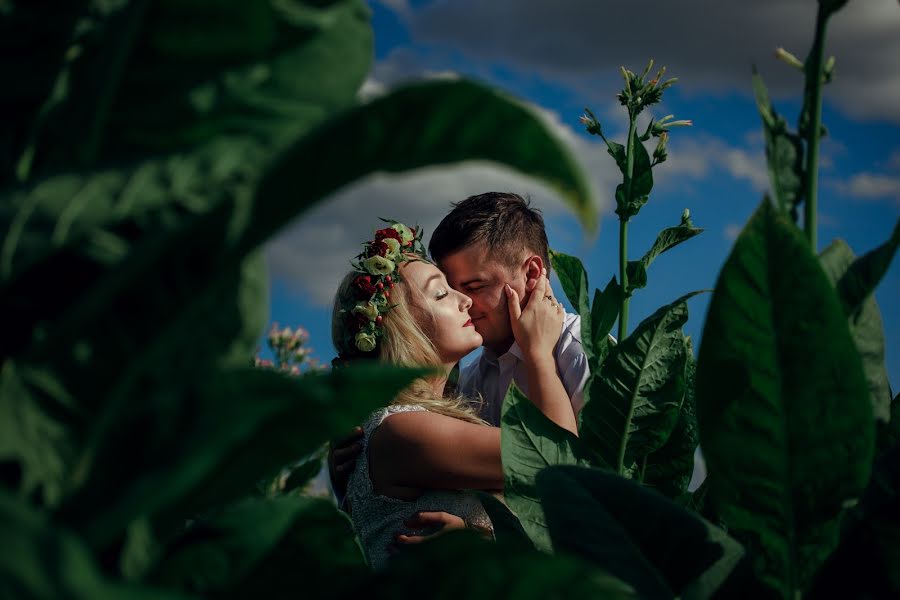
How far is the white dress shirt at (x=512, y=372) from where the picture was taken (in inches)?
159

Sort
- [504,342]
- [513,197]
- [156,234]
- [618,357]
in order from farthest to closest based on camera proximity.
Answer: [513,197] < [504,342] < [618,357] < [156,234]

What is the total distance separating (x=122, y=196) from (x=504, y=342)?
4.02 metres

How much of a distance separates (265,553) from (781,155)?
0.52 m

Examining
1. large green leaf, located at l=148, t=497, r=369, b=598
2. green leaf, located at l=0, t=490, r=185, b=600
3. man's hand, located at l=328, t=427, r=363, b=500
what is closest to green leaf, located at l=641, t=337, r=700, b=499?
large green leaf, located at l=148, t=497, r=369, b=598

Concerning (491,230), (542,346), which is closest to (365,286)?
(542,346)

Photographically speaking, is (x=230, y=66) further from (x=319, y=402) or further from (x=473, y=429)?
(x=473, y=429)

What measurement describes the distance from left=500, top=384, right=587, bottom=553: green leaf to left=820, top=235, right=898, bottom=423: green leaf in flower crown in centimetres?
38

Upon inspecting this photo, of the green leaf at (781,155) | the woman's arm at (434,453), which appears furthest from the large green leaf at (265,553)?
the woman's arm at (434,453)

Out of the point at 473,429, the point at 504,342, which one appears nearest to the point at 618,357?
the point at 473,429

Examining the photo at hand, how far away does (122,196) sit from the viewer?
15.9 inches

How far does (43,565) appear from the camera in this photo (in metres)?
0.31

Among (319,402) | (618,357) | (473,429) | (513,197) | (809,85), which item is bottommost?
(473,429)

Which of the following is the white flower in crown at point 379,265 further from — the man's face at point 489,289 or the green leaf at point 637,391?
the green leaf at point 637,391

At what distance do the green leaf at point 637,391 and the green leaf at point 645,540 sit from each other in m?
0.45
